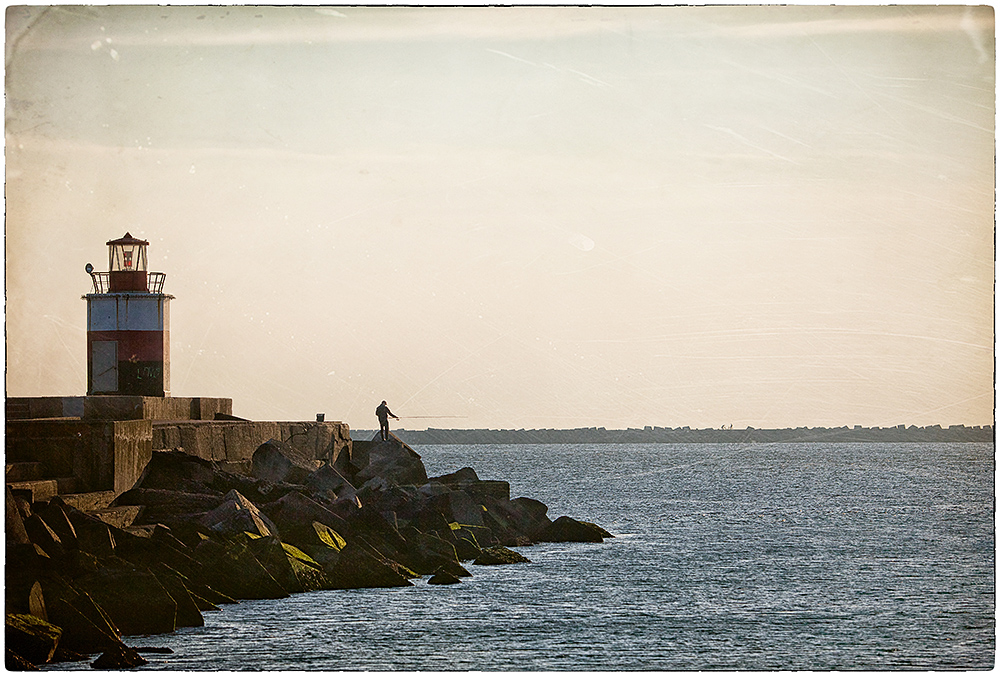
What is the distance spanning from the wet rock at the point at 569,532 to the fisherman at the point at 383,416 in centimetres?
297

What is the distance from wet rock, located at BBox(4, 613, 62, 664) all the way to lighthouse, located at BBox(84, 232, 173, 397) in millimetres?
7792

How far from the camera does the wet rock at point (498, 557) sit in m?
17.2

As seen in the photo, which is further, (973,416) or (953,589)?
(953,589)

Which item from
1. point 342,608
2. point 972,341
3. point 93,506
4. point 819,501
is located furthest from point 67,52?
point 819,501

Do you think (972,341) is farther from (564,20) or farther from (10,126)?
(10,126)

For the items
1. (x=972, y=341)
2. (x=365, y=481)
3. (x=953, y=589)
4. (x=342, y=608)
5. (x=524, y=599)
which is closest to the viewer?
(x=972, y=341)

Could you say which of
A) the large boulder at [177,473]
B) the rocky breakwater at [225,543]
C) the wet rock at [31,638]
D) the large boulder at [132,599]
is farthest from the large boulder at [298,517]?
the wet rock at [31,638]

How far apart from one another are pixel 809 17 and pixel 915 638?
19.4 feet

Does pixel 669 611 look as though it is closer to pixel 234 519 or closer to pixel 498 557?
pixel 498 557

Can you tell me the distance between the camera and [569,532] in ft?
69.2

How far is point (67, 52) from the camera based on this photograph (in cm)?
1152

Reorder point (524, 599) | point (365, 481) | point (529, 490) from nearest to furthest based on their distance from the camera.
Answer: point (524, 599) < point (365, 481) < point (529, 490)

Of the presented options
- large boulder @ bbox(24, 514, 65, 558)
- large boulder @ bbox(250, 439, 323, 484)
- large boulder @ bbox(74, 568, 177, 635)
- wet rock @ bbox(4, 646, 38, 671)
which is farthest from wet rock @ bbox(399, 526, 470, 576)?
wet rock @ bbox(4, 646, 38, 671)

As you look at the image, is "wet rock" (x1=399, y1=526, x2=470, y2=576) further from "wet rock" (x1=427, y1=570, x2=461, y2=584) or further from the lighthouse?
the lighthouse
